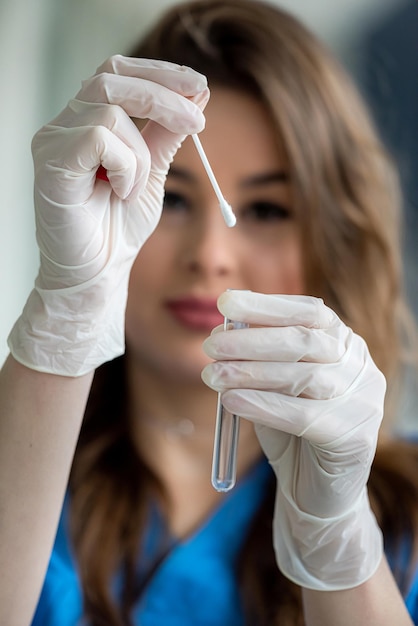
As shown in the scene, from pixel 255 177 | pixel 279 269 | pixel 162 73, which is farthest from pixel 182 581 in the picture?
pixel 162 73

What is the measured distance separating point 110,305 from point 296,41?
0.61 meters

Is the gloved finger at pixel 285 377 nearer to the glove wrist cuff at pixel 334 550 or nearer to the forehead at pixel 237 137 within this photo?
the glove wrist cuff at pixel 334 550

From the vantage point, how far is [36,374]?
26.8 inches

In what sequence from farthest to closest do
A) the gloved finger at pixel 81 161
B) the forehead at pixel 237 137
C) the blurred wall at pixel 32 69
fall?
the blurred wall at pixel 32 69, the forehead at pixel 237 137, the gloved finger at pixel 81 161

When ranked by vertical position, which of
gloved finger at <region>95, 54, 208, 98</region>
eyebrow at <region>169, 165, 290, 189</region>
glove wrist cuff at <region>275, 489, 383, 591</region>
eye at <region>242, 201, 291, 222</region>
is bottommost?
glove wrist cuff at <region>275, 489, 383, 591</region>

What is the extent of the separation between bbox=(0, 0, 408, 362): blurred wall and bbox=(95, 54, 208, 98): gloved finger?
0.43 m

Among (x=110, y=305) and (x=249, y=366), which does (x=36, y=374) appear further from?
(x=249, y=366)

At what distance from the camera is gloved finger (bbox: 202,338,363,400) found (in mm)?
625

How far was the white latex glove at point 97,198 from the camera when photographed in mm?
621

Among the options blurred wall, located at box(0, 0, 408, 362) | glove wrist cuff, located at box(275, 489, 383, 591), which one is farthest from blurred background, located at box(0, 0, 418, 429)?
glove wrist cuff, located at box(275, 489, 383, 591)

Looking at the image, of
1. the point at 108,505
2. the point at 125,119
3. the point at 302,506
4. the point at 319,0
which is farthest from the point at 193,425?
the point at 319,0

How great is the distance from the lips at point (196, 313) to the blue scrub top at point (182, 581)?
29 cm

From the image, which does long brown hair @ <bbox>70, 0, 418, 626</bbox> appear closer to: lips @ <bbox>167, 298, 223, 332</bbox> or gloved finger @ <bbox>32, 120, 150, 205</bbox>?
lips @ <bbox>167, 298, 223, 332</bbox>

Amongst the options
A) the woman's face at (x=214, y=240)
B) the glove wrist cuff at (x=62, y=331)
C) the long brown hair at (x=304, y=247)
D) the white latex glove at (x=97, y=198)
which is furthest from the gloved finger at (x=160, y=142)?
the long brown hair at (x=304, y=247)
